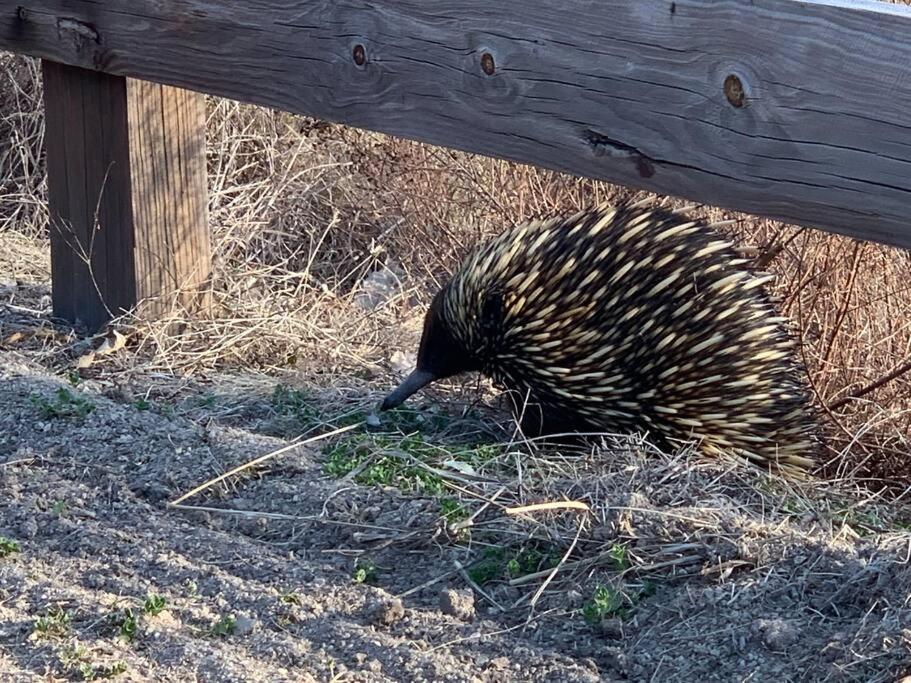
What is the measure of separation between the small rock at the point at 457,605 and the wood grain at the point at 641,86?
963 millimetres

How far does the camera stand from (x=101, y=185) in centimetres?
474

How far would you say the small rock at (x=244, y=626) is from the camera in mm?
2896

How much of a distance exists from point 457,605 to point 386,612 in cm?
16

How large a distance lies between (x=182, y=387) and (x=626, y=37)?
2.28m

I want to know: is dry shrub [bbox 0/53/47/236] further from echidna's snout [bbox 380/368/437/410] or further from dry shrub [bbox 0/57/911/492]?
echidna's snout [bbox 380/368/437/410]

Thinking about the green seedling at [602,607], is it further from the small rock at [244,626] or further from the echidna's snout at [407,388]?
→ the echidna's snout at [407,388]

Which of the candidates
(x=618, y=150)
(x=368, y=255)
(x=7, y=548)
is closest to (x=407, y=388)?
(x=7, y=548)

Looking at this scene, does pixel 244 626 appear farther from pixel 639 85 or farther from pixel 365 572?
pixel 639 85

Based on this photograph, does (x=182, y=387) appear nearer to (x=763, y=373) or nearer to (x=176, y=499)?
(x=176, y=499)

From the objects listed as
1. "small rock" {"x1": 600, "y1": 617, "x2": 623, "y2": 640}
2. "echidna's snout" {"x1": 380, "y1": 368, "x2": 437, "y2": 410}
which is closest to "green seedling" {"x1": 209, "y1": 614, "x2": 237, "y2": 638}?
"small rock" {"x1": 600, "y1": 617, "x2": 623, "y2": 640}

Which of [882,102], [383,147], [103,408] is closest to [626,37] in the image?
[882,102]

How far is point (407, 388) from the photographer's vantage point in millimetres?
4527

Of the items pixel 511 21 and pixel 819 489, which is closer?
pixel 511 21

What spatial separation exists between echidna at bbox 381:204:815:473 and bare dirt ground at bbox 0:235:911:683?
42cm
